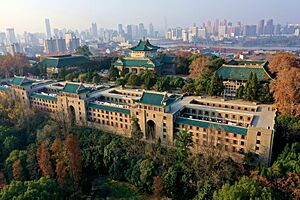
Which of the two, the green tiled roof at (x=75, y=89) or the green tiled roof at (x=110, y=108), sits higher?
the green tiled roof at (x=75, y=89)

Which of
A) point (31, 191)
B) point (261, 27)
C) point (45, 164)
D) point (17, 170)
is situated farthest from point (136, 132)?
point (261, 27)

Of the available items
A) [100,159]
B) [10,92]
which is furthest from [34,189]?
[10,92]

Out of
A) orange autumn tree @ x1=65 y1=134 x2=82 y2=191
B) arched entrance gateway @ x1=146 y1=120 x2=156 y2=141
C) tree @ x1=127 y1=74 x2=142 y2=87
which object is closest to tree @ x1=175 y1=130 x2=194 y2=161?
arched entrance gateway @ x1=146 y1=120 x2=156 y2=141

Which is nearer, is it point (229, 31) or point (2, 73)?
point (2, 73)

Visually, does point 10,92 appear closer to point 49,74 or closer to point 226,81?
point 49,74

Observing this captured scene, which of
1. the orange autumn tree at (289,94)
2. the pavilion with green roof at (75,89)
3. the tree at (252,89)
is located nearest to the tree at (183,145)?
the orange autumn tree at (289,94)

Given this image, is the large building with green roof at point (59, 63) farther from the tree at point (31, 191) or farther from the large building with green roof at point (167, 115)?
the tree at point (31, 191)

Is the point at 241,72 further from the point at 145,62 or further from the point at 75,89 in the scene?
the point at 75,89
